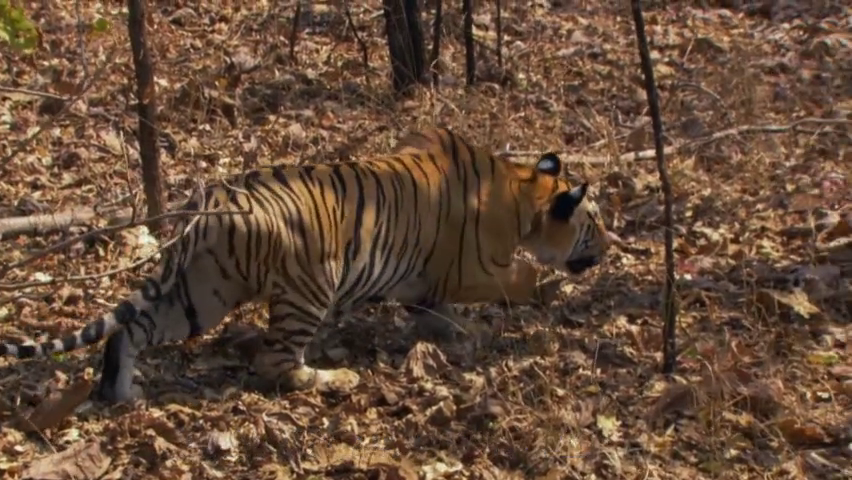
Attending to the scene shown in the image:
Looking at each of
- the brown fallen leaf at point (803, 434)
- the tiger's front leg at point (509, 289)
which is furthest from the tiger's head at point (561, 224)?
the brown fallen leaf at point (803, 434)

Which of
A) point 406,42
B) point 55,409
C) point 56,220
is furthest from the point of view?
point 406,42

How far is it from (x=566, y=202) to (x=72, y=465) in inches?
103

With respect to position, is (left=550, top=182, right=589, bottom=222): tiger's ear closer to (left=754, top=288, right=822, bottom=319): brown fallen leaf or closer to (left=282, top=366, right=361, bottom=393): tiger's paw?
(left=754, top=288, right=822, bottom=319): brown fallen leaf

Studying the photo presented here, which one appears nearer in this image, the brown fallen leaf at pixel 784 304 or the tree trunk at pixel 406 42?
the brown fallen leaf at pixel 784 304

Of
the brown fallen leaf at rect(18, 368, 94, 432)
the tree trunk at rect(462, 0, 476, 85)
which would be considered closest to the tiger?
the brown fallen leaf at rect(18, 368, 94, 432)

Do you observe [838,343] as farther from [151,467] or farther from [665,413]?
[151,467]

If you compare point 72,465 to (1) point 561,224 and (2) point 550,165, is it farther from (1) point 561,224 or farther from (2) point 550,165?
(2) point 550,165

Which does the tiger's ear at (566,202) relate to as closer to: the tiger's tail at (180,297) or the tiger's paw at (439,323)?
the tiger's paw at (439,323)

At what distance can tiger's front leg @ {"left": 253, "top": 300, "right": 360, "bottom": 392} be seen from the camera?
5.17m

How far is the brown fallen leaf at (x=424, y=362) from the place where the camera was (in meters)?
5.36

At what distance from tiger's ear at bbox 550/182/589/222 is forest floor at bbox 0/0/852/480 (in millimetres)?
465

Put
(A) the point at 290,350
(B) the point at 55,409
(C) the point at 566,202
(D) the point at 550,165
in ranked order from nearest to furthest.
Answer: (B) the point at 55,409
(A) the point at 290,350
(C) the point at 566,202
(D) the point at 550,165

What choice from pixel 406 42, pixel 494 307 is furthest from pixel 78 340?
pixel 406 42

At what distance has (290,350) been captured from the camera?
205 inches
